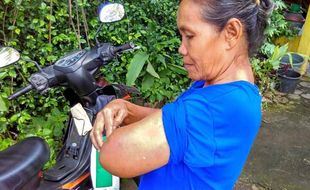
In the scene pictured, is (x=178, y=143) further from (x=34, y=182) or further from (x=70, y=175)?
(x=70, y=175)

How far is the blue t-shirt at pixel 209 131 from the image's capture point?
0.86 m

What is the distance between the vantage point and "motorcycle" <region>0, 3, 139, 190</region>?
142cm

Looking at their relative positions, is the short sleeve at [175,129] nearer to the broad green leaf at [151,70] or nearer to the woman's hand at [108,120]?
the woman's hand at [108,120]

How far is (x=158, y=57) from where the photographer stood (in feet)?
11.0

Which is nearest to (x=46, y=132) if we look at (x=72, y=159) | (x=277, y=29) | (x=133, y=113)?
(x=72, y=159)

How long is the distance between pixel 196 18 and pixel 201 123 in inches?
10.7

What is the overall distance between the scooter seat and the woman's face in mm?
839

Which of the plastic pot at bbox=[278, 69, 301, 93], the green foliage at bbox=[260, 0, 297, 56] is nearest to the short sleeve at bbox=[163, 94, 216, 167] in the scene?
the green foliage at bbox=[260, 0, 297, 56]

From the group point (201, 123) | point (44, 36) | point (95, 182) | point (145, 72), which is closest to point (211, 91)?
point (201, 123)

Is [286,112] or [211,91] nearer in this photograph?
[211,91]

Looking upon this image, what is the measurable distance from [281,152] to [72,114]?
2.37 meters

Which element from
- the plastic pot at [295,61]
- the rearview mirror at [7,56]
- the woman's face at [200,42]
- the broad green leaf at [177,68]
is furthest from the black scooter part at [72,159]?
the plastic pot at [295,61]

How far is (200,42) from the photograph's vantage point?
3.00 feet

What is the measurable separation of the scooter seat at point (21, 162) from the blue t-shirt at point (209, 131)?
2.20 feet
